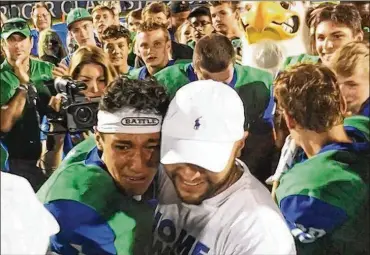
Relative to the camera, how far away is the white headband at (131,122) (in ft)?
4.70

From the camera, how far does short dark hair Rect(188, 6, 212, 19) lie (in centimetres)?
146

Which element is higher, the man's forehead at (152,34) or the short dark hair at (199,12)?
the short dark hair at (199,12)

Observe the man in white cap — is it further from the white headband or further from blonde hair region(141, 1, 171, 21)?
blonde hair region(141, 1, 171, 21)

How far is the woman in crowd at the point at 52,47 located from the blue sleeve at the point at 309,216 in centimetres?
65

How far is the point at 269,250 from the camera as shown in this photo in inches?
55.6

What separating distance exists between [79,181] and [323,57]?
661mm

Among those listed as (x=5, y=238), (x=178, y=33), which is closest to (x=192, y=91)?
(x=178, y=33)

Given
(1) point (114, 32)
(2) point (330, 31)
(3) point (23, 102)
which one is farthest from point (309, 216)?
(3) point (23, 102)

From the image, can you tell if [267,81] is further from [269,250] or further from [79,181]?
[79,181]

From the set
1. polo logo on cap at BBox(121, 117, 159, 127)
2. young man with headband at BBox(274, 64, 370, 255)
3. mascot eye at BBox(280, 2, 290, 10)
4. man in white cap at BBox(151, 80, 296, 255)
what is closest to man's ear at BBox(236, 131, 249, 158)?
man in white cap at BBox(151, 80, 296, 255)

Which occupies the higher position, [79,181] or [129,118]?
[129,118]

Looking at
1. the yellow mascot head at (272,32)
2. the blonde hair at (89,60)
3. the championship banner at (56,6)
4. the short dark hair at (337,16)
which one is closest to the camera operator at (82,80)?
the blonde hair at (89,60)

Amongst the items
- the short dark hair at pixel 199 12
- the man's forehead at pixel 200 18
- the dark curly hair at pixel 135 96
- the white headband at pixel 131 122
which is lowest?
the white headband at pixel 131 122

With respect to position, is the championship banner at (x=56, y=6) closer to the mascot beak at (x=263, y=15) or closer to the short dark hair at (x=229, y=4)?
the short dark hair at (x=229, y=4)
